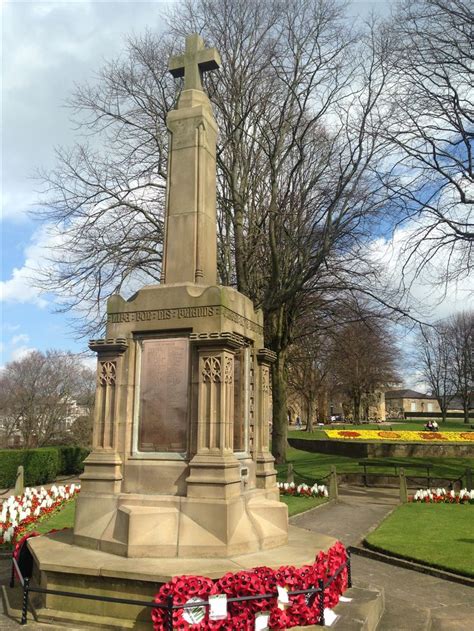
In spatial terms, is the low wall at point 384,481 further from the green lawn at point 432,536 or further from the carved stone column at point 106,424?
the carved stone column at point 106,424

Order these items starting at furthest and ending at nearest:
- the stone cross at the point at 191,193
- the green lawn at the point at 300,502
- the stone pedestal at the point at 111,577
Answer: the green lawn at the point at 300,502 < the stone cross at the point at 191,193 < the stone pedestal at the point at 111,577

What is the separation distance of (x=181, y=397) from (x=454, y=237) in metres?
15.0

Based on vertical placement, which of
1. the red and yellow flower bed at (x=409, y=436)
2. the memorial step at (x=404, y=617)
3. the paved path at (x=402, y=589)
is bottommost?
the paved path at (x=402, y=589)

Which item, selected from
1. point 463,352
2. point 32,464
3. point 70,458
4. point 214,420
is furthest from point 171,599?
point 463,352

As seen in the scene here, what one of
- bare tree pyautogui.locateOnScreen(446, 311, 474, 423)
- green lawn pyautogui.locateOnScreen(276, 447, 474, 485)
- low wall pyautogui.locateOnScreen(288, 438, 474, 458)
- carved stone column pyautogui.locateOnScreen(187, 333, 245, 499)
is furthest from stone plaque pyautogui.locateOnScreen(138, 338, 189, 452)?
bare tree pyautogui.locateOnScreen(446, 311, 474, 423)

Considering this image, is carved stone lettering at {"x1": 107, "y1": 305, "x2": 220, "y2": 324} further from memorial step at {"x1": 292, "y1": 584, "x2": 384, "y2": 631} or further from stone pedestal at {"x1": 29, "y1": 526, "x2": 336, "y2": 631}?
memorial step at {"x1": 292, "y1": 584, "x2": 384, "y2": 631}

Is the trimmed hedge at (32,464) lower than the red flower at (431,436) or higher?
lower

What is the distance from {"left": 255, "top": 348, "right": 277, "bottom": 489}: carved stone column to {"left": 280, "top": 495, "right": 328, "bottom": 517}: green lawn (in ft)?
19.6

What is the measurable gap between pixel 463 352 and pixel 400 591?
64.4 metres

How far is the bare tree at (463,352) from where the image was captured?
218 feet

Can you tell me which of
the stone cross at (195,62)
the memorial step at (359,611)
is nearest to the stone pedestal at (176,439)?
the memorial step at (359,611)

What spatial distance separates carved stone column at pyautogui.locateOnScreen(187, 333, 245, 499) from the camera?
726 centimetres

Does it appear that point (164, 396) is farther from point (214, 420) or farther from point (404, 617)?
point (404, 617)

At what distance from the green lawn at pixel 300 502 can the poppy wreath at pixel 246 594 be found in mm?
8900
